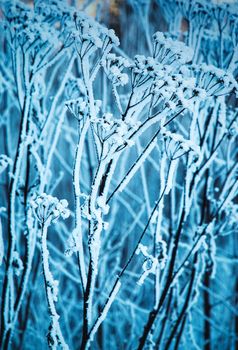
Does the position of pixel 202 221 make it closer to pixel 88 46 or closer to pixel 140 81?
pixel 140 81

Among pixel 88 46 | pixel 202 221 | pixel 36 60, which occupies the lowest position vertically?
pixel 202 221

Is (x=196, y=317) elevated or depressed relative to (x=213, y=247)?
depressed


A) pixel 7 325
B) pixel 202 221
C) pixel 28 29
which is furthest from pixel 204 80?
pixel 7 325

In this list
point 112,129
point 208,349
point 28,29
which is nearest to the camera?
point 112,129

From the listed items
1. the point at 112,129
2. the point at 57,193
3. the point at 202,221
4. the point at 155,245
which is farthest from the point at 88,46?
the point at 57,193

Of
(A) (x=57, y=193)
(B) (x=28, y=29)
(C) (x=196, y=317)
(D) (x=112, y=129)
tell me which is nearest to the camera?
(D) (x=112, y=129)

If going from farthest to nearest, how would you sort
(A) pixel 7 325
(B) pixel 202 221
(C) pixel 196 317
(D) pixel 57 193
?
(D) pixel 57 193 < (C) pixel 196 317 < (B) pixel 202 221 < (A) pixel 7 325

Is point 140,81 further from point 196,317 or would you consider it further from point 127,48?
point 196,317

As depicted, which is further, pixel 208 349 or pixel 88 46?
pixel 208 349

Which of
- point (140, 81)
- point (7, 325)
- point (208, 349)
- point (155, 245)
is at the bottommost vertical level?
point (208, 349)
